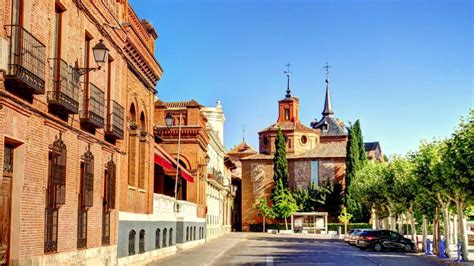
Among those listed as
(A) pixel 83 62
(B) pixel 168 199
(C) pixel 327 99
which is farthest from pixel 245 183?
(A) pixel 83 62

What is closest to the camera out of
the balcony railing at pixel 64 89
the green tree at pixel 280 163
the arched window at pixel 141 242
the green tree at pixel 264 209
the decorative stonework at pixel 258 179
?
the balcony railing at pixel 64 89

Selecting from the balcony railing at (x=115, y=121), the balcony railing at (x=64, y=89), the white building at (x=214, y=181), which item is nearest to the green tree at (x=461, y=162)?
the balcony railing at (x=115, y=121)

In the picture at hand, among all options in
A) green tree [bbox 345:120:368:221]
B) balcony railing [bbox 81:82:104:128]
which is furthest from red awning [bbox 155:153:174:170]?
green tree [bbox 345:120:368:221]

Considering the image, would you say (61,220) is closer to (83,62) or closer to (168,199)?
(83,62)

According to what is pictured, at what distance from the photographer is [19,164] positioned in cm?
1255

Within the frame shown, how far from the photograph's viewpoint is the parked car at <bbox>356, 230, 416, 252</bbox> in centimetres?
4091

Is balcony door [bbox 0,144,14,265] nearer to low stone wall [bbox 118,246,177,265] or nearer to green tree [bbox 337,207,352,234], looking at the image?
low stone wall [bbox 118,246,177,265]

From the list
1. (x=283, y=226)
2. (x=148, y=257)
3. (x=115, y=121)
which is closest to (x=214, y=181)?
(x=148, y=257)

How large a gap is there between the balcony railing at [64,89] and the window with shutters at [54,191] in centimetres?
73

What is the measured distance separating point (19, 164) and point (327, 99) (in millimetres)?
101173

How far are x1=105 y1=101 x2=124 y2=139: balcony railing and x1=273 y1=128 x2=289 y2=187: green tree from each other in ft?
222

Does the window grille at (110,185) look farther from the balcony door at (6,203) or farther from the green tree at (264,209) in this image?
the green tree at (264,209)

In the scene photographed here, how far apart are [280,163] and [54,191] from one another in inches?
2893

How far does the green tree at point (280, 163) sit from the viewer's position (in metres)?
87.1
